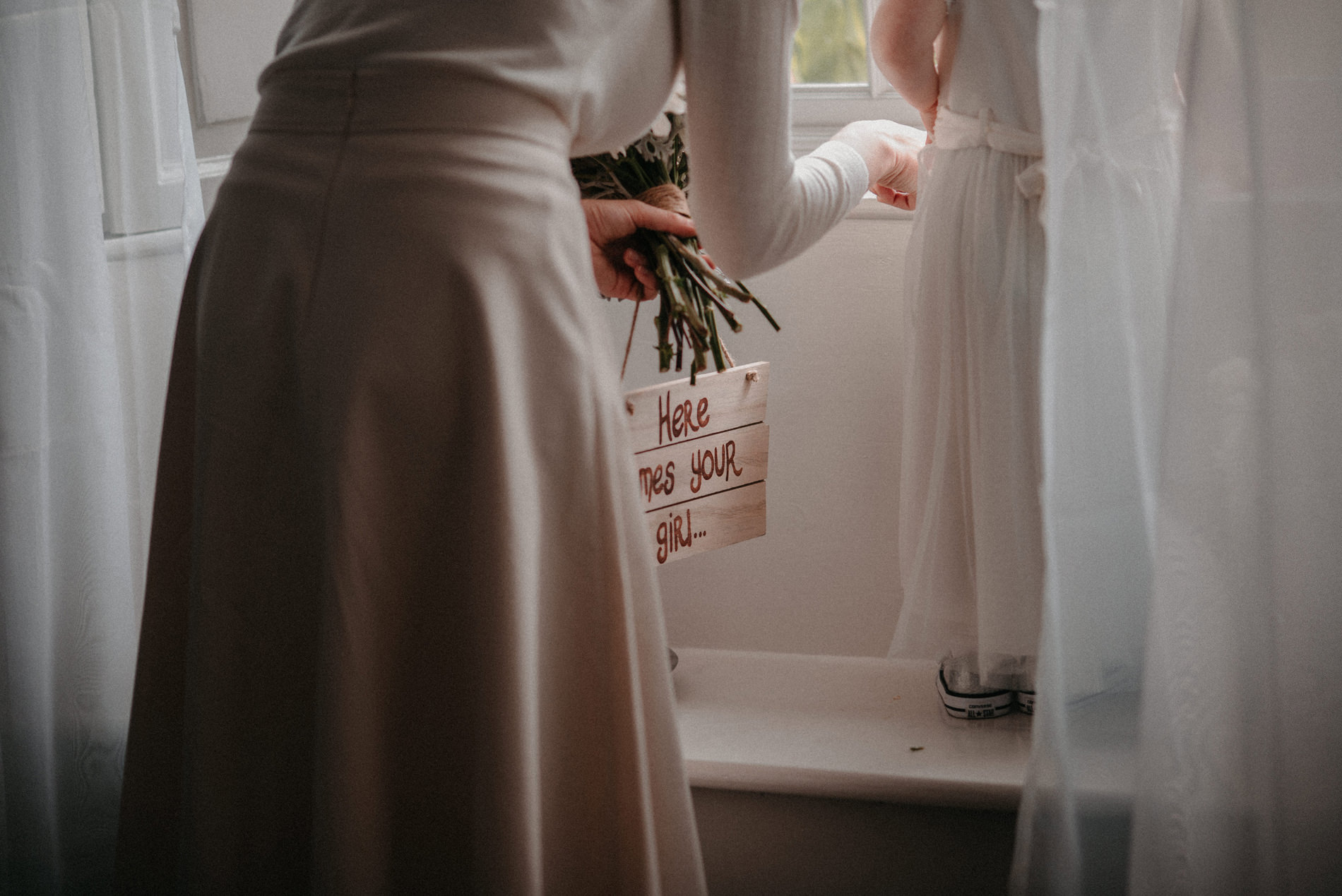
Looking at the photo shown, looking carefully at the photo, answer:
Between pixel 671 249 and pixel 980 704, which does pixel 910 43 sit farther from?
pixel 980 704

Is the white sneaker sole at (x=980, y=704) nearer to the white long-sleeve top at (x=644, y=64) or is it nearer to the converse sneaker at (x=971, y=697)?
the converse sneaker at (x=971, y=697)

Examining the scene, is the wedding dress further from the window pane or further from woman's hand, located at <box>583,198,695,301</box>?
the window pane

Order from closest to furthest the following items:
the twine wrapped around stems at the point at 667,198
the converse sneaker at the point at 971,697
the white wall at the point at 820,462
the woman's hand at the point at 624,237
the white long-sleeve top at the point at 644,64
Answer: the white long-sleeve top at the point at 644,64, the woman's hand at the point at 624,237, the twine wrapped around stems at the point at 667,198, the converse sneaker at the point at 971,697, the white wall at the point at 820,462

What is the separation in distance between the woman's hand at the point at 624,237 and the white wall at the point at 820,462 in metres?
0.52

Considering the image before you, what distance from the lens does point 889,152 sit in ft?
3.93

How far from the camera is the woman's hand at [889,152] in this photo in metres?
1.15

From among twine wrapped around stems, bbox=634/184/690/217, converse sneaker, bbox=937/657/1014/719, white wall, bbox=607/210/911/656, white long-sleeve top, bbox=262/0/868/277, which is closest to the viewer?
white long-sleeve top, bbox=262/0/868/277

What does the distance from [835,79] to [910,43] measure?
0.48 metres

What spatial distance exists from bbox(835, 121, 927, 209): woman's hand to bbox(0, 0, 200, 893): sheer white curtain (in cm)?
83

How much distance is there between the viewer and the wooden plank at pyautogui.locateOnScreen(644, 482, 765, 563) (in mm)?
1234

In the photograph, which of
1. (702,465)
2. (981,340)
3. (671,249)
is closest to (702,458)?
(702,465)

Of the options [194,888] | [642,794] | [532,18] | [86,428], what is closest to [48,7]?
[86,428]

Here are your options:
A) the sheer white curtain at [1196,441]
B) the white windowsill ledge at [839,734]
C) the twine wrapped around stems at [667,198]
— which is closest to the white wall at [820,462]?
the white windowsill ledge at [839,734]

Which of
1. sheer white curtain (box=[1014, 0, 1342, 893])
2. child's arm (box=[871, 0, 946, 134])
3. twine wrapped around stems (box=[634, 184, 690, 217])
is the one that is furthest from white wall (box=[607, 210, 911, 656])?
sheer white curtain (box=[1014, 0, 1342, 893])
